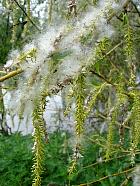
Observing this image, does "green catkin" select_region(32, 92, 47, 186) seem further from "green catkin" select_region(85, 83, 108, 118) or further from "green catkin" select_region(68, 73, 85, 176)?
"green catkin" select_region(85, 83, 108, 118)

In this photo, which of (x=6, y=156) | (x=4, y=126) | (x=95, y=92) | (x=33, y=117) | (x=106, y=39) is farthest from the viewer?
(x=4, y=126)

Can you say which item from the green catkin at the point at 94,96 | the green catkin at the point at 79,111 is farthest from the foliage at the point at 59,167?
the green catkin at the point at 79,111

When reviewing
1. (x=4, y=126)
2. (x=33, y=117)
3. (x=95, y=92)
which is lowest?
(x=33, y=117)

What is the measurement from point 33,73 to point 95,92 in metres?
0.41

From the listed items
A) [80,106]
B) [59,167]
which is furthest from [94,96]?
[59,167]

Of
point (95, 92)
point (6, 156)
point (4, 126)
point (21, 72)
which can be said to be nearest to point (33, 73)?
point (21, 72)

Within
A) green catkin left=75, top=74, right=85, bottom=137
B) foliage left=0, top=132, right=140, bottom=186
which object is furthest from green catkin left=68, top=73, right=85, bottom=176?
foliage left=0, top=132, right=140, bottom=186

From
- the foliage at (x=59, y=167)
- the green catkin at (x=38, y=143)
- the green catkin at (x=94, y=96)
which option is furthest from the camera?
the foliage at (x=59, y=167)

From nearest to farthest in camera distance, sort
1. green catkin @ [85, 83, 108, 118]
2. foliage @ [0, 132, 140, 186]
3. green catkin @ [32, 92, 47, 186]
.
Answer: green catkin @ [32, 92, 47, 186]
green catkin @ [85, 83, 108, 118]
foliage @ [0, 132, 140, 186]

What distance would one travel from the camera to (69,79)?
0.89 m

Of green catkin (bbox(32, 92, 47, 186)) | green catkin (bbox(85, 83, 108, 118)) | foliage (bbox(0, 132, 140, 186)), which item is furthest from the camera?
foliage (bbox(0, 132, 140, 186))

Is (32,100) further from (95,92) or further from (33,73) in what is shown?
(95,92)

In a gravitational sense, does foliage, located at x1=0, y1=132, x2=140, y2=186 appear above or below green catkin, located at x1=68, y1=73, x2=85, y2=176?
above

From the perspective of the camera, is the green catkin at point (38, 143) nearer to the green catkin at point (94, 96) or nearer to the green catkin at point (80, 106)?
the green catkin at point (80, 106)
